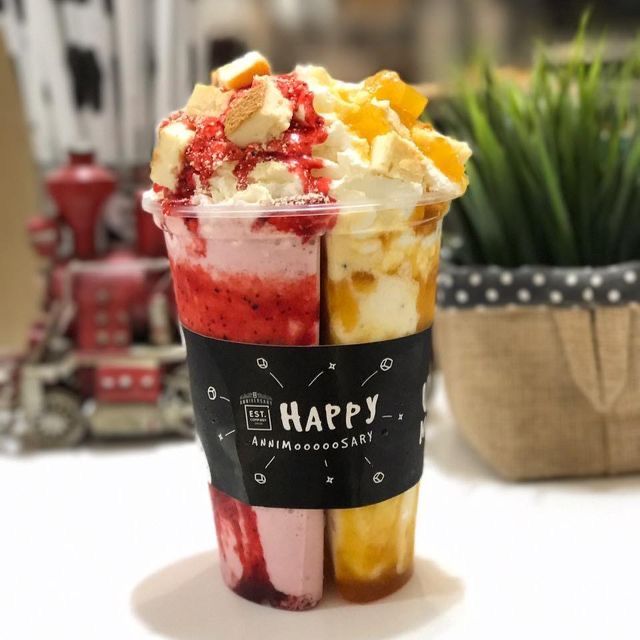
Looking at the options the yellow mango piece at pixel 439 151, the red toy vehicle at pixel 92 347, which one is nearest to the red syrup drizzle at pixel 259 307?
the yellow mango piece at pixel 439 151

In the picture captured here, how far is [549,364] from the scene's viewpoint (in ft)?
2.74

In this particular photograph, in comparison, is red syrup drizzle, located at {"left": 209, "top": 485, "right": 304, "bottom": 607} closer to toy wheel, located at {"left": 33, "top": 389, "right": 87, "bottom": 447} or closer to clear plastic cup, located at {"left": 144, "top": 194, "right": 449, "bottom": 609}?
clear plastic cup, located at {"left": 144, "top": 194, "right": 449, "bottom": 609}

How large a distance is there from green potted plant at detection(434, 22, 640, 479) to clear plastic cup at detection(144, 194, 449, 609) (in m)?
0.26

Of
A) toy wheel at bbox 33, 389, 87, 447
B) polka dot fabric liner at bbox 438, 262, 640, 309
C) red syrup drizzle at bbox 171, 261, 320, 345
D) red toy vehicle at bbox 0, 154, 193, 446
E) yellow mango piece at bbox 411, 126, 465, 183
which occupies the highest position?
yellow mango piece at bbox 411, 126, 465, 183

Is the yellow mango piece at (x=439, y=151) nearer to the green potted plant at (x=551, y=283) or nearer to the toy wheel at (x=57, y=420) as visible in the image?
the green potted plant at (x=551, y=283)

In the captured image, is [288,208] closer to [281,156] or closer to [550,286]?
[281,156]

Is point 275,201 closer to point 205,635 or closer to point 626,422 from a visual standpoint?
point 205,635

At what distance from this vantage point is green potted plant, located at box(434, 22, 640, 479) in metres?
0.82

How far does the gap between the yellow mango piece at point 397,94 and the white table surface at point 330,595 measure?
0.37 metres

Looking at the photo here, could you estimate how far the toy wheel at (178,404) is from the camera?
1.00m

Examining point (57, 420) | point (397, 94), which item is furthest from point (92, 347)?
point (397, 94)

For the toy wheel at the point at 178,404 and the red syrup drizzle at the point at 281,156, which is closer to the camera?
the red syrup drizzle at the point at 281,156

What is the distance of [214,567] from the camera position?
683 mm

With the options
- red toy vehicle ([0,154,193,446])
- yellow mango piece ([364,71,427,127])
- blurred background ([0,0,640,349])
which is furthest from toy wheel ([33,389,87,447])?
yellow mango piece ([364,71,427,127])
